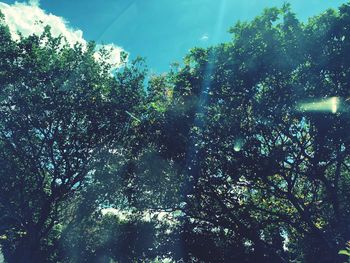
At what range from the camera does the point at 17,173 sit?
26703 mm

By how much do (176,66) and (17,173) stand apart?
16.3 m

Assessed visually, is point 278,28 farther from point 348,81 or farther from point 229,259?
point 229,259

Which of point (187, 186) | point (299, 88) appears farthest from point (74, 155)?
point (299, 88)

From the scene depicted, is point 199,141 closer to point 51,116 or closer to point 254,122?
point 254,122

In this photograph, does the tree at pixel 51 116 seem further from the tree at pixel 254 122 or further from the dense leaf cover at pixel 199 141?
the tree at pixel 254 122

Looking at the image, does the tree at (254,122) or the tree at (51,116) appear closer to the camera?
the tree at (254,122)

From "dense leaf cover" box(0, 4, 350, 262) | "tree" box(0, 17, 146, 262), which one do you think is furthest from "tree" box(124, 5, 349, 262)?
"tree" box(0, 17, 146, 262)

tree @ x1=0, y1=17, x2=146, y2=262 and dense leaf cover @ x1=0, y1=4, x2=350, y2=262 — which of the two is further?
tree @ x1=0, y1=17, x2=146, y2=262

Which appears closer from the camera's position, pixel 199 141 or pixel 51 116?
pixel 199 141

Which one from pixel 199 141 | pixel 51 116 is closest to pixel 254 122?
pixel 199 141

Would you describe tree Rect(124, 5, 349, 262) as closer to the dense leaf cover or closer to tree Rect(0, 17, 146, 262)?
the dense leaf cover

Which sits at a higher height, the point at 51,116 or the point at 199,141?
the point at 51,116

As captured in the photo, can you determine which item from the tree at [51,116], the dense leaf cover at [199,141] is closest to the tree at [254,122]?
the dense leaf cover at [199,141]

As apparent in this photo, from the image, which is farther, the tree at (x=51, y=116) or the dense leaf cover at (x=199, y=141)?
the tree at (x=51, y=116)
